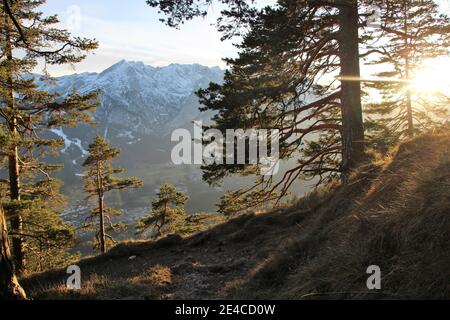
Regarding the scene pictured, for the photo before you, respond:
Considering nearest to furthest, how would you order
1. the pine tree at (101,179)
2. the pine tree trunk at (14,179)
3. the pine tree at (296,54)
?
the pine tree at (296,54) < the pine tree trunk at (14,179) < the pine tree at (101,179)

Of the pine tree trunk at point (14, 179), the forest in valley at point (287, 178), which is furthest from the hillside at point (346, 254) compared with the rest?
the pine tree trunk at point (14, 179)

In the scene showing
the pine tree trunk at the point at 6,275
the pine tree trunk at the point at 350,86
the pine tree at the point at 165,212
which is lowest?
the pine tree at the point at 165,212

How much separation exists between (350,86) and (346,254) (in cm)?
897

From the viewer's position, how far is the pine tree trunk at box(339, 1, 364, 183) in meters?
12.3

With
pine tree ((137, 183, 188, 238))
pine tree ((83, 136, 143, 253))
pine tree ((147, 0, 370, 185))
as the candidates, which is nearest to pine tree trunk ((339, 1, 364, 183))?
pine tree ((147, 0, 370, 185))

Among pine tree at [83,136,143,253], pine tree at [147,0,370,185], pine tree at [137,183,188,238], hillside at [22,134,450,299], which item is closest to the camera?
hillside at [22,134,450,299]

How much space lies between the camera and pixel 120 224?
108 ft

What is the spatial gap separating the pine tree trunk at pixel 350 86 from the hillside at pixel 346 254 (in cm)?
259

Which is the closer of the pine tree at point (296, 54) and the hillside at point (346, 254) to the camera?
the hillside at point (346, 254)

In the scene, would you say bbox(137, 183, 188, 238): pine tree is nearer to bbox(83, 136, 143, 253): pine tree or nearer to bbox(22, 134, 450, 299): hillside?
bbox(83, 136, 143, 253): pine tree

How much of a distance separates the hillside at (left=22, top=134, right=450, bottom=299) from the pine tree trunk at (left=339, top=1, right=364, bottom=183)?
2585 millimetres

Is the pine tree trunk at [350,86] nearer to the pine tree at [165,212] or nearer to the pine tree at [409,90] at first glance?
the pine tree at [409,90]

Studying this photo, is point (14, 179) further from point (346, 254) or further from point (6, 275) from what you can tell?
point (346, 254)

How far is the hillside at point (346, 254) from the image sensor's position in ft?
13.0
